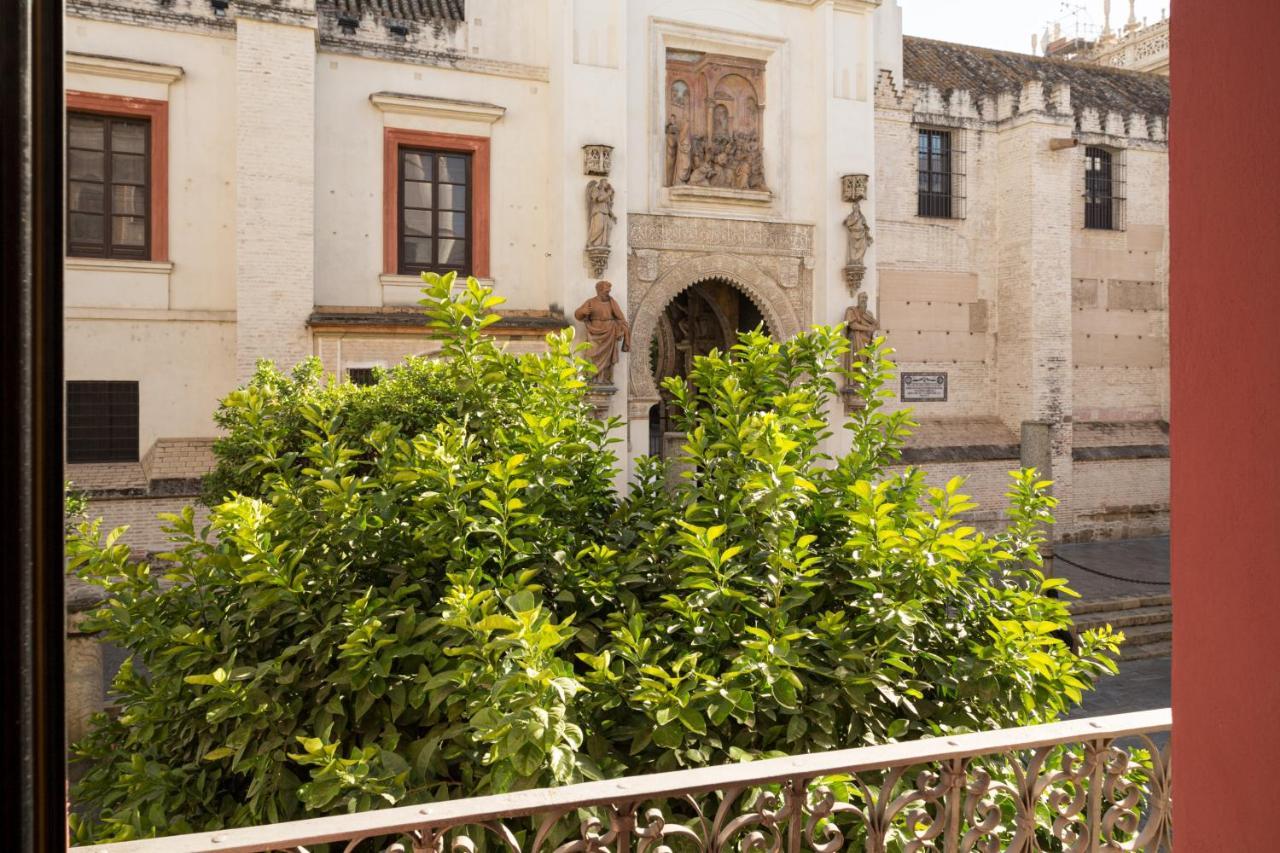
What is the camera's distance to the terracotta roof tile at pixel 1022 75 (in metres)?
19.7

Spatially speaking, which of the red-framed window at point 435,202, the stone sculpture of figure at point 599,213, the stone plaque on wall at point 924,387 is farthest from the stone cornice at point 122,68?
the stone plaque on wall at point 924,387

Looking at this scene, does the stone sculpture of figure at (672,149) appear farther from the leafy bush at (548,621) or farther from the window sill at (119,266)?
the leafy bush at (548,621)

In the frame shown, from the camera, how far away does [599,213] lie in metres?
15.0

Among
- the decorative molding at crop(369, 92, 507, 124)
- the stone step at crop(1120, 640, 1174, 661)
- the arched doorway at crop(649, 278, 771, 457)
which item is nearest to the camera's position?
the stone step at crop(1120, 640, 1174, 661)

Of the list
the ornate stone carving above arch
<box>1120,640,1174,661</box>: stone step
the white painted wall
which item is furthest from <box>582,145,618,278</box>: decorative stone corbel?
<box>1120,640,1174,661</box>: stone step

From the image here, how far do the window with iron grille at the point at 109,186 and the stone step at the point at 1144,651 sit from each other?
14078 millimetres

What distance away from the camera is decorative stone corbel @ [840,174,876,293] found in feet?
55.3

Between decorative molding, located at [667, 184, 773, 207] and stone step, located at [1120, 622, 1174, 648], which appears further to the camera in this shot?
decorative molding, located at [667, 184, 773, 207]

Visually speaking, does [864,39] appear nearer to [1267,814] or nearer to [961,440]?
[961,440]

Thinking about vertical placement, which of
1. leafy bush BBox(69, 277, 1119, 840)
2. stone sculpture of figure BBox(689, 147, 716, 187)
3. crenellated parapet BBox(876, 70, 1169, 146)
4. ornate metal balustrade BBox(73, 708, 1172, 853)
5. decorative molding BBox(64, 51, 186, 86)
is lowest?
ornate metal balustrade BBox(73, 708, 1172, 853)

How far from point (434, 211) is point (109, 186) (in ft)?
14.6

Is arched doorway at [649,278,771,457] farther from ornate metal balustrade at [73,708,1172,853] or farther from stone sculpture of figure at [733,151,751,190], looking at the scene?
ornate metal balustrade at [73,708,1172,853]

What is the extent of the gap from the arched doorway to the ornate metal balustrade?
14862 mm

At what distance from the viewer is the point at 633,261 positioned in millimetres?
15836
